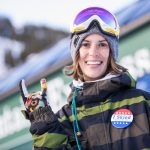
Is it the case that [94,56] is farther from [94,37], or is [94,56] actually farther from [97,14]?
[97,14]

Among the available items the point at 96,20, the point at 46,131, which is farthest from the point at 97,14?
the point at 46,131

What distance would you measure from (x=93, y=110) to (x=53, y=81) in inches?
121

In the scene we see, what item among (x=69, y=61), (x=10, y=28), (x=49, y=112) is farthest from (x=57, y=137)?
(x=10, y=28)

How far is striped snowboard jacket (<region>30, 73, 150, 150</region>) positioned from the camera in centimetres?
159

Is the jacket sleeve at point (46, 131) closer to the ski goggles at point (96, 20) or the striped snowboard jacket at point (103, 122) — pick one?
the striped snowboard jacket at point (103, 122)

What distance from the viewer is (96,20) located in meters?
1.84

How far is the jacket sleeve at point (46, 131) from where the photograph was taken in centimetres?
161

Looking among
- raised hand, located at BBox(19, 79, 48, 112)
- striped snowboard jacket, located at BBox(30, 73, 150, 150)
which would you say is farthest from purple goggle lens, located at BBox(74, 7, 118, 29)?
raised hand, located at BBox(19, 79, 48, 112)

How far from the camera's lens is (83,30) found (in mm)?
1816

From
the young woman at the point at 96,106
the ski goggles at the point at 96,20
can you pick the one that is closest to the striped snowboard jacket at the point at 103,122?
the young woman at the point at 96,106

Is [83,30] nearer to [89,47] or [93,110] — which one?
[89,47]

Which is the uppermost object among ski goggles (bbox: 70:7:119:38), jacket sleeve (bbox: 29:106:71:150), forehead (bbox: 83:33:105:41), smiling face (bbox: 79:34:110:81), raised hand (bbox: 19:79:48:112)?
ski goggles (bbox: 70:7:119:38)

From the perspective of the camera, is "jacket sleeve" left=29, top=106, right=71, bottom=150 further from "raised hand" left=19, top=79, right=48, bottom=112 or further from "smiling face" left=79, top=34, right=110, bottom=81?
"smiling face" left=79, top=34, right=110, bottom=81

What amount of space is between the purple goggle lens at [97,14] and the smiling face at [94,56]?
0.12 metres
